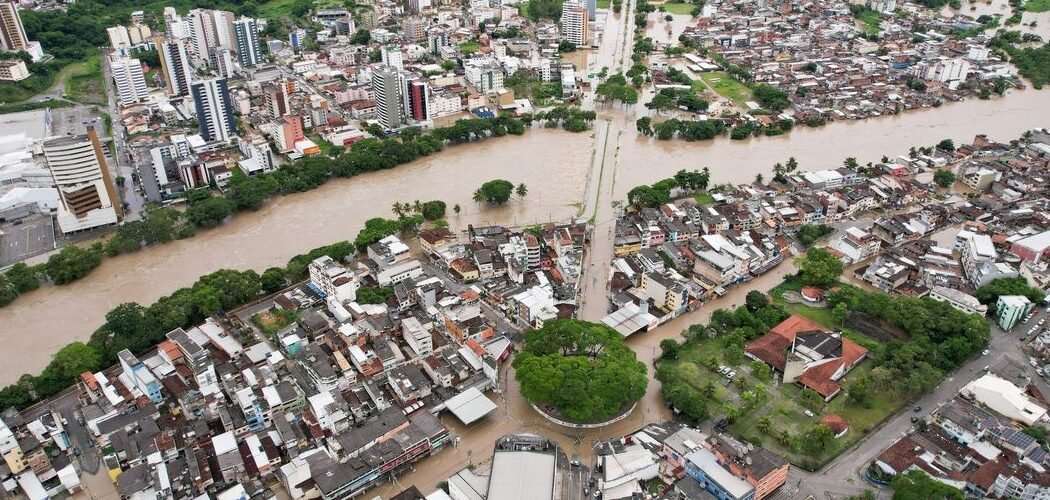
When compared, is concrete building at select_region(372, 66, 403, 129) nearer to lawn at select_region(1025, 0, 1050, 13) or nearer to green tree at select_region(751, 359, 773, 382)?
green tree at select_region(751, 359, 773, 382)

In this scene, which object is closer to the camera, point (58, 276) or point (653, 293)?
point (653, 293)

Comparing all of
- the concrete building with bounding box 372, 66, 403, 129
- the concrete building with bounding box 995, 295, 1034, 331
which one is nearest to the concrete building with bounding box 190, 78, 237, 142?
the concrete building with bounding box 372, 66, 403, 129

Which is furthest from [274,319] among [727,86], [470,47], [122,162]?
[470,47]

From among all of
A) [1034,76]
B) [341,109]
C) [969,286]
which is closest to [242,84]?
[341,109]

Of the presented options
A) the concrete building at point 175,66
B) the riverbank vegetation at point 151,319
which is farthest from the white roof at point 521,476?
the concrete building at point 175,66

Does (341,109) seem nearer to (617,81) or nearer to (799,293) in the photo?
(617,81)

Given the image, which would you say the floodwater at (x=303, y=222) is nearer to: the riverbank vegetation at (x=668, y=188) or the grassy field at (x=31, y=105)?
the riverbank vegetation at (x=668, y=188)
